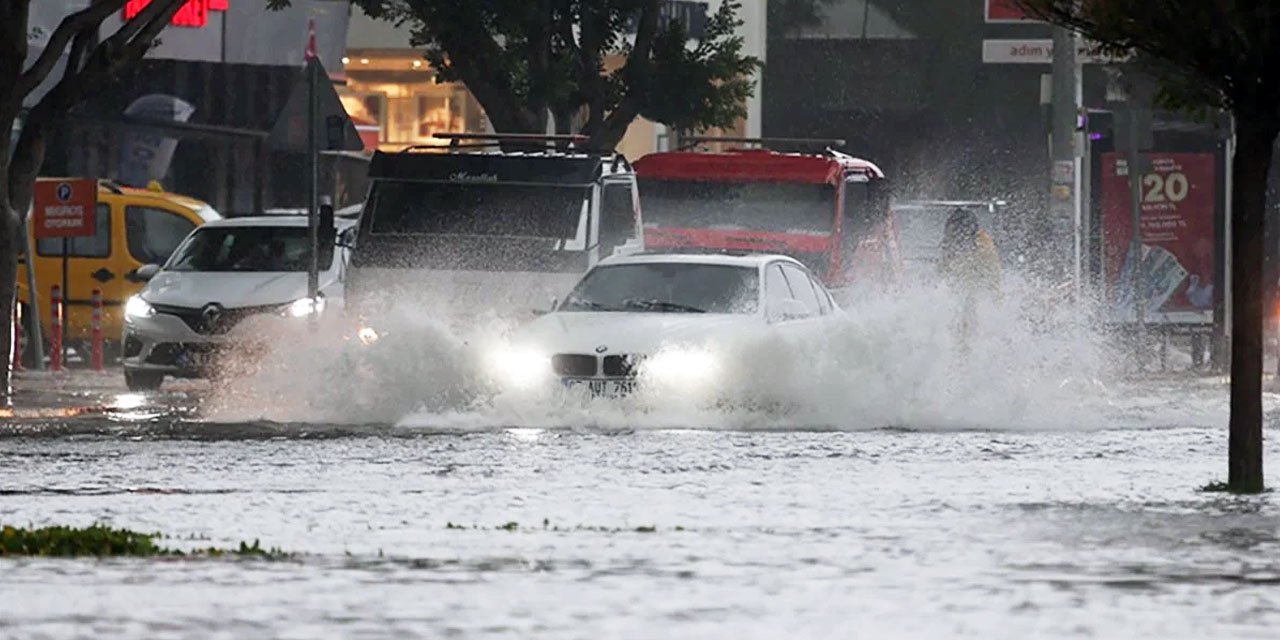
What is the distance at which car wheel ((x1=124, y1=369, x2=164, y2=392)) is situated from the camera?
26.8m

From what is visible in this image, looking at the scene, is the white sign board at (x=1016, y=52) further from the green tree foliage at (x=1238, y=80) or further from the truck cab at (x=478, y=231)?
the green tree foliage at (x=1238, y=80)

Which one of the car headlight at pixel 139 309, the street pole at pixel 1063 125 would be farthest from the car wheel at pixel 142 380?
the street pole at pixel 1063 125

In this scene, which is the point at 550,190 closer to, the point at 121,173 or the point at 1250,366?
the point at 1250,366

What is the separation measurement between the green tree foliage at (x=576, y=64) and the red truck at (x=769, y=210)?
4536 mm

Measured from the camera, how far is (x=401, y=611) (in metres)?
10.0

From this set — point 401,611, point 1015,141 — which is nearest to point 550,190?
point 401,611

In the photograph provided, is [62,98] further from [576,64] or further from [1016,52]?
[576,64]

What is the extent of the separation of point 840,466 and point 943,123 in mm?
41182

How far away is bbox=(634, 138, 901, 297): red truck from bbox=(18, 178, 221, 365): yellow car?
4.62 m

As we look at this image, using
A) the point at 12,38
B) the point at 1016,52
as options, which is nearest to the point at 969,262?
the point at 1016,52

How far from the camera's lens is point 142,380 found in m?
26.9

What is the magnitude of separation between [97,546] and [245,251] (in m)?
16.3

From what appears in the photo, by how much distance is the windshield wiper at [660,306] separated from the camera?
22.0 metres

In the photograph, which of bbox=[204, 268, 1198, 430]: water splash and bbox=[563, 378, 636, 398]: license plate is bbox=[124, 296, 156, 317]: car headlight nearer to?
bbox=[204, 268, 1198, 430]: water splash
